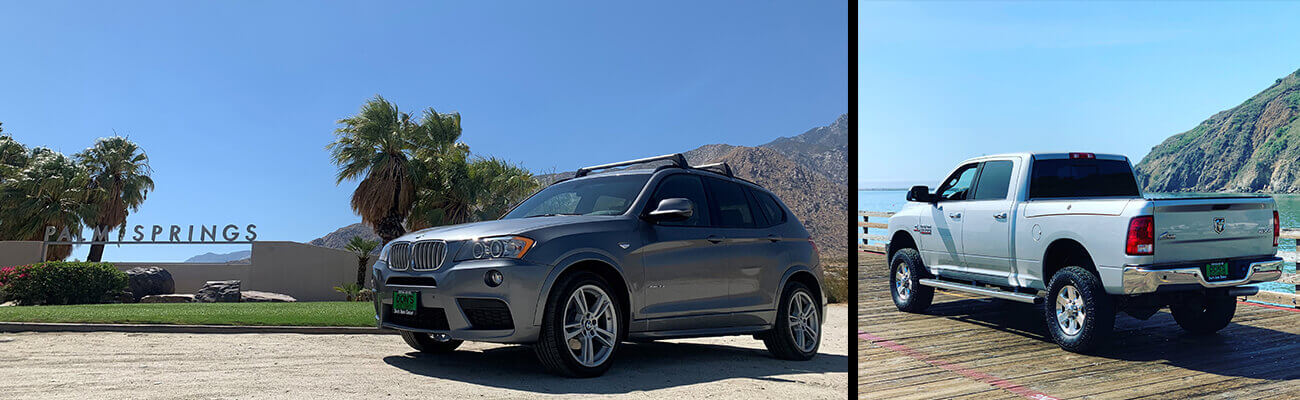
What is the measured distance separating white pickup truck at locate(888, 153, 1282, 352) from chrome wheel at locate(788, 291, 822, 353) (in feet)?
7.18

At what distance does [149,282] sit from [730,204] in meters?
19.7

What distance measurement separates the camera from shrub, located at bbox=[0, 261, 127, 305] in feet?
49.5

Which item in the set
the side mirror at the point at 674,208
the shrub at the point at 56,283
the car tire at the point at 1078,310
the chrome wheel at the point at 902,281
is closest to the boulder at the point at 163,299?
the shrub at the point at 56,283

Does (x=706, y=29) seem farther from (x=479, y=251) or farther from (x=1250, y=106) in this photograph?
(x=479, y=251)

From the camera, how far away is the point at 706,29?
66.8m

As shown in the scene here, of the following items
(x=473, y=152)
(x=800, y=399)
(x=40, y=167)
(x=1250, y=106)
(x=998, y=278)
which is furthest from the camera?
(x=1250, y=106)

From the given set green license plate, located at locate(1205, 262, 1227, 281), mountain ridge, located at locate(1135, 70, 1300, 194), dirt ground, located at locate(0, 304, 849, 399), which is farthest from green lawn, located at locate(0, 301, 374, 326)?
mountain ridge, located at locate(1135, 70, 1300, 194)

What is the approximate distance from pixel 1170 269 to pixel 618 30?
59.6 metres

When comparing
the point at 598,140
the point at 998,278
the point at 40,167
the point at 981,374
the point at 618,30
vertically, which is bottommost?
the point at 981,374

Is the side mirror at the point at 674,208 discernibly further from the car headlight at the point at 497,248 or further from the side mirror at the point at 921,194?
the side mirror at the point at 921,194

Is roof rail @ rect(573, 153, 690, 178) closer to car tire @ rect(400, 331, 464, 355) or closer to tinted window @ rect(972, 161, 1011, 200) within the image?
car tire @ rect(400, 331, 464, 355)

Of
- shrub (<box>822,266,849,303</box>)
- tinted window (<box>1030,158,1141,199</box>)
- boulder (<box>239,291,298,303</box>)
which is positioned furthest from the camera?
boulder (<box>239,291,298,303</box>)

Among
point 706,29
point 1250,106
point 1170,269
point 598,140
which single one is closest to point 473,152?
point 1170,269

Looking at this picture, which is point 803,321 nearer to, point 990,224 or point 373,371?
point 990,224
